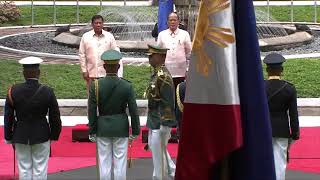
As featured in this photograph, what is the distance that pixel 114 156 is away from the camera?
30.2 ft

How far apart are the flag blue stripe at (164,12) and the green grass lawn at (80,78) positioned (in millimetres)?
1270

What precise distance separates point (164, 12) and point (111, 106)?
26.5 ft

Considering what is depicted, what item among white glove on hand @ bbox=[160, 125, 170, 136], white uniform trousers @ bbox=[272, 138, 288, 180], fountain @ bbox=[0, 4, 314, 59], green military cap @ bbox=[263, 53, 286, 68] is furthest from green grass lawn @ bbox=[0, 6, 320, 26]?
green military cap @ bbox=[263, 53, 286, 68]

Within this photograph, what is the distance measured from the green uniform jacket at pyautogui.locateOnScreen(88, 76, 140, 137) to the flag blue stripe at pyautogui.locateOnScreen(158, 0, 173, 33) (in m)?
7.18

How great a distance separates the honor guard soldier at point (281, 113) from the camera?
8.79m

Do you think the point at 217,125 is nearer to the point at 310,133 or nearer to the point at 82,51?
the point at 82,51

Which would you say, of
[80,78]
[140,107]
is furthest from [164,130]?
[80,78]

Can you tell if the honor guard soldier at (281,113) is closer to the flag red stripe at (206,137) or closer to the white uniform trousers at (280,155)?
the white uniform trousers at (280,155)

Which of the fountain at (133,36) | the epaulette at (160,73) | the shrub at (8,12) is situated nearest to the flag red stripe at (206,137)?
the epaulette at (160,73)

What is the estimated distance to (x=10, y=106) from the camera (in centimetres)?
905

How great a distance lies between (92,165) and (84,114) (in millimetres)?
4137

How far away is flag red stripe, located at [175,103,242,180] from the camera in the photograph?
15.6 ft

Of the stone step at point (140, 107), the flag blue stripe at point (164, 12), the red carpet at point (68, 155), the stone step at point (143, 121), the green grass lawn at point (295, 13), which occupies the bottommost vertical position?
the red carpet at point (68, 155)

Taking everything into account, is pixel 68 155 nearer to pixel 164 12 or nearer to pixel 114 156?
pixel 114 156
